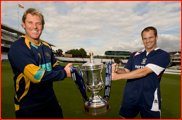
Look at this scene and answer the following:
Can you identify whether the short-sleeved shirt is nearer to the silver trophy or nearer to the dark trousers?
the silver trophy

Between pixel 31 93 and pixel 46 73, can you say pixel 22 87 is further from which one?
pixel 46 73

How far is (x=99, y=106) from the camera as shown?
136cm

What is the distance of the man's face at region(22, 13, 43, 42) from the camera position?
1.57 m

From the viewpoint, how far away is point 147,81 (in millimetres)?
2055

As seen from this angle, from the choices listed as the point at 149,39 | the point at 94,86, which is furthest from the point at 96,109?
the point at 149,39

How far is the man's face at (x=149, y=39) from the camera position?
2041 mm

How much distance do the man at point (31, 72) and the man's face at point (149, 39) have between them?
161 cm

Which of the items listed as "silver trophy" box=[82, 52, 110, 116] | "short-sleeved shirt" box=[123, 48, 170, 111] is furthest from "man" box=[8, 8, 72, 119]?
"short-sleeved shirt" box=[123, 48, 170, 111]

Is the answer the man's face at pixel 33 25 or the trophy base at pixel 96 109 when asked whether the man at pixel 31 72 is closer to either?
the man's face at pixel 33 25

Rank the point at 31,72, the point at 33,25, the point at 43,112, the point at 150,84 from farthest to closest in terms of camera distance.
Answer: the point at 150,84
the point at 43,112
the point at 33,25
the point at 31,72

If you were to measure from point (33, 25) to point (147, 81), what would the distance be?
222 cm

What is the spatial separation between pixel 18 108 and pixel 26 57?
31.6 inches

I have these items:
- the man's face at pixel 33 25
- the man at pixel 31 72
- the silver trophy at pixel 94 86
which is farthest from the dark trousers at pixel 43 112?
the man's face at pixel 33 25

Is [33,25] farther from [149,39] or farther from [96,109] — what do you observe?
[149,39]
